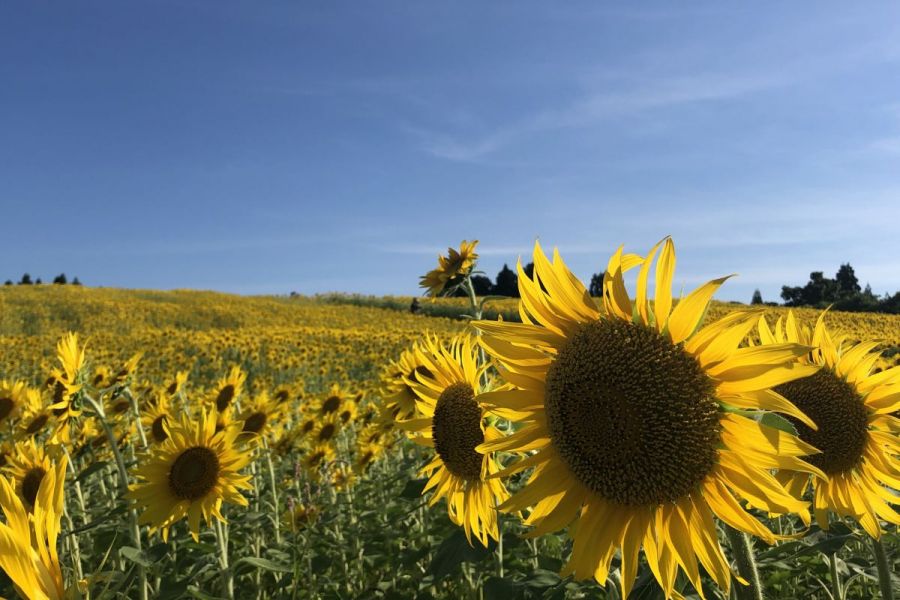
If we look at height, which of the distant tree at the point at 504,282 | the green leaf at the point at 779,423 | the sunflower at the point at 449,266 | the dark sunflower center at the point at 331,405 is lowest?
the dark sunflower center at the point at 331,405

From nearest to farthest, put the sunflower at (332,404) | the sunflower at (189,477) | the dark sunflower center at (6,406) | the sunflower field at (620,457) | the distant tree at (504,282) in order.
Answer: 1. the sunflower field at (620,457)
2. the sunflower at (189,477)
3. the dark sunflower center at (6,406)
4. the sunflower at (332,404)
5. the distant tree at (504,282)

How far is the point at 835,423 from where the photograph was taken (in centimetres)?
232

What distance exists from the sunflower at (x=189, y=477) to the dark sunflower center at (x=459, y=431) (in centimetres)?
164

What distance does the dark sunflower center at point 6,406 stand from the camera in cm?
638

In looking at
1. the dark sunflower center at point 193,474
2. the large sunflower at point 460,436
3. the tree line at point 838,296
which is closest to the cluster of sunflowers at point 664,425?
the large sunflower at point 460,436

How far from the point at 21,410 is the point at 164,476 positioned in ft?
12.1

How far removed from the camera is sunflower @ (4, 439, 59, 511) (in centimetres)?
412

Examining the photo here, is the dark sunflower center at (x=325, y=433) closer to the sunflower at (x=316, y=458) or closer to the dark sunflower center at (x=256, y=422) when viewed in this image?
the sunflower at (x=316, y=458)

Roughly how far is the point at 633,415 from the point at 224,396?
5.76 meters

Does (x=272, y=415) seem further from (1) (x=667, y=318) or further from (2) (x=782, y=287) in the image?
(2) (x=782, y=287)

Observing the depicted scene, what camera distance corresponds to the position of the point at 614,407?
5.71 ft

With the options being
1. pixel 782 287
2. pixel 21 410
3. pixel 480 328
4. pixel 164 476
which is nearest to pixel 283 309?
pixel 21 410

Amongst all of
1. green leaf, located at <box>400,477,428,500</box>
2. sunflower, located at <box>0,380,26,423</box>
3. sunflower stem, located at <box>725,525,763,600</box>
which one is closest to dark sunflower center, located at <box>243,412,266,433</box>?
sunflower, located at <box>0,380,26,423</box>

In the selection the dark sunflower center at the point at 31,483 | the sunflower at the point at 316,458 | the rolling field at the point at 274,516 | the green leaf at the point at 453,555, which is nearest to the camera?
the green leaf at the point at 453,555
